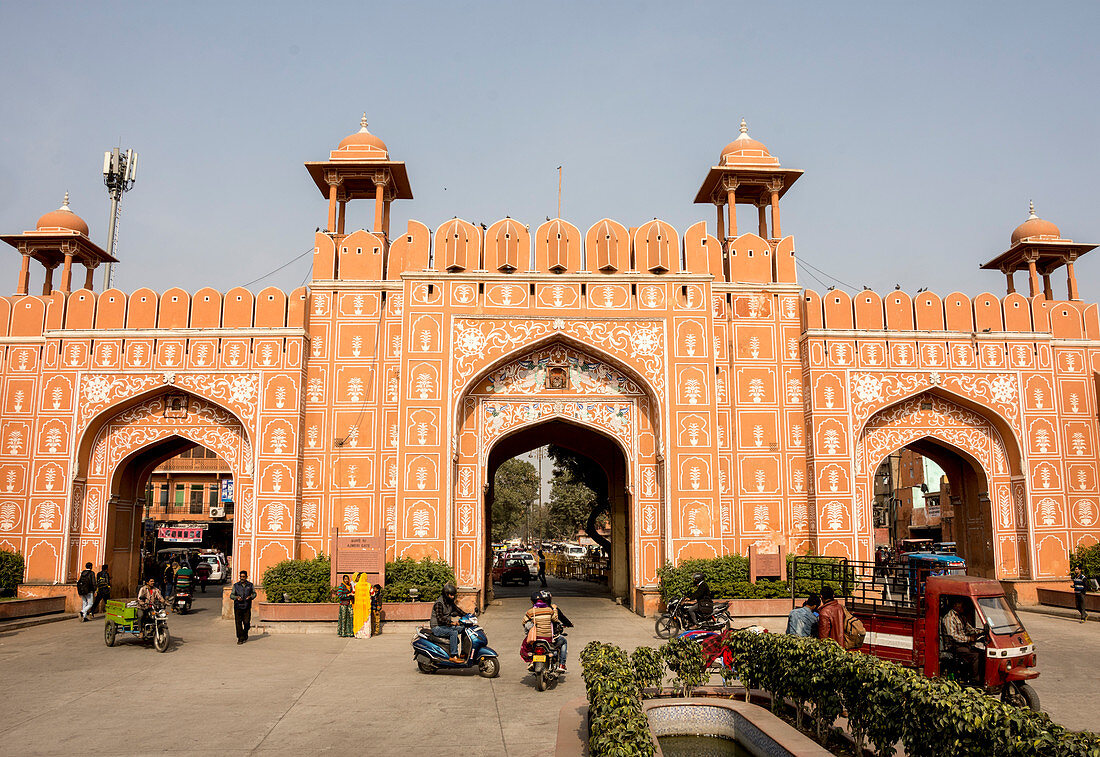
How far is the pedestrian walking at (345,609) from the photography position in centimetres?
1475

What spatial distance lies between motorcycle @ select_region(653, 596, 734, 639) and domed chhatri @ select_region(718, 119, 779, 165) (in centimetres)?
1048

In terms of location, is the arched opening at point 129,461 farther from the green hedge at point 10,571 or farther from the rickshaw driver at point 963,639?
the rickshaw driver at point 963,639

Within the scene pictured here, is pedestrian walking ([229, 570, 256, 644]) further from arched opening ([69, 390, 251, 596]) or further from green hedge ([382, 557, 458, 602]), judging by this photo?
arched opening ([69, 390, 251, 596])

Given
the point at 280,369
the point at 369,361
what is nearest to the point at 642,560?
the point at 369,361

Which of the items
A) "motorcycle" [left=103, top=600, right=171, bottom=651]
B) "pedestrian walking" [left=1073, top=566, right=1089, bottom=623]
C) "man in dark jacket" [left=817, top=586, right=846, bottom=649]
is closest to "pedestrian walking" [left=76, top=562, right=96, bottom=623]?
"motorcycle" [left=103, top=600, right=171, bottom=651]

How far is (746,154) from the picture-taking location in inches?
782

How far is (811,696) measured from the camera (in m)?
7.06

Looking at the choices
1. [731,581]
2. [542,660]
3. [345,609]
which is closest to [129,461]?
[345,609]

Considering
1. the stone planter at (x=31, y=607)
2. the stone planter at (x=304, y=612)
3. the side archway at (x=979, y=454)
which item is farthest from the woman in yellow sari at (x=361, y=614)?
the side archway at (x=979, y=454)

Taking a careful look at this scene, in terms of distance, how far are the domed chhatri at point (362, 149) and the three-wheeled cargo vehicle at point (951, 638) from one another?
46.8ft

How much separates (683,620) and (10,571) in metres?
13.5

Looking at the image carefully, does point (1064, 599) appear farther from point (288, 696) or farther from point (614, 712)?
point (288, 696)

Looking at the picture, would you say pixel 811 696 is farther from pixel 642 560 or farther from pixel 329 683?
pixel 642 560

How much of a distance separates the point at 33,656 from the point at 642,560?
10958 mm
